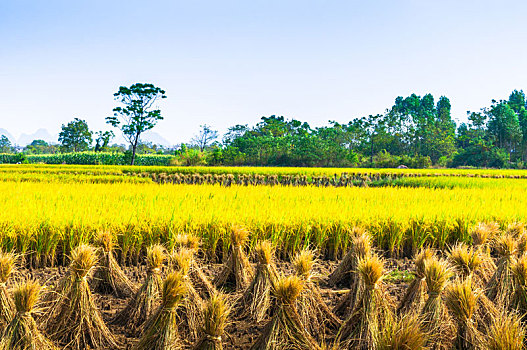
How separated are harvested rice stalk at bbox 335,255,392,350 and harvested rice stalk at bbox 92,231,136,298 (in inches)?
71.8

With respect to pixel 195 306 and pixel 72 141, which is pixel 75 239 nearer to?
pixel 195 306

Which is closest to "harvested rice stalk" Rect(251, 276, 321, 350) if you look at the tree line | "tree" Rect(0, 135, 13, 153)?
the tree line

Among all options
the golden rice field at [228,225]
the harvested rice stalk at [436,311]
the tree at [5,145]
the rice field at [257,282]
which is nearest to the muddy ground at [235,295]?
the rice field at [257,282]

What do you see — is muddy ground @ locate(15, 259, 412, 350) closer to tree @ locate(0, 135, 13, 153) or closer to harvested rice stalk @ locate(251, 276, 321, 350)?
harvested rice stalk @ locate(251, 276, 321, 350)

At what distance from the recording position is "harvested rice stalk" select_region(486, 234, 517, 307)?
8.50 ft

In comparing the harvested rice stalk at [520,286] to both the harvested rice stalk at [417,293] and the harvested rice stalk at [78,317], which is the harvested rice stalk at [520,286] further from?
the harvested rice stalk at [78,317]

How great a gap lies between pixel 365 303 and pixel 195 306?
1130 millimetres

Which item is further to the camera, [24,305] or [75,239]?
[75,239]

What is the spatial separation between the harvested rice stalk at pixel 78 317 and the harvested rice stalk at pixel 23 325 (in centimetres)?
32

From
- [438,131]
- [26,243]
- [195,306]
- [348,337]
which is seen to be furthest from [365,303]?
[438,131]

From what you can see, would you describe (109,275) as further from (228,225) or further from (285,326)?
(285,326)

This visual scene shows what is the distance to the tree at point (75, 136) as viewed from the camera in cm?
5284

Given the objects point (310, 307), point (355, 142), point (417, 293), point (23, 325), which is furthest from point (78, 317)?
point (355, 142)

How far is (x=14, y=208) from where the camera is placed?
15.3 feet
